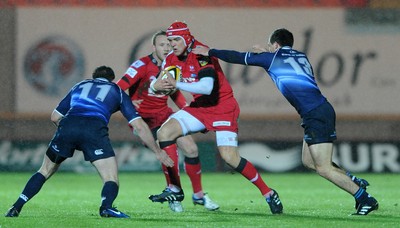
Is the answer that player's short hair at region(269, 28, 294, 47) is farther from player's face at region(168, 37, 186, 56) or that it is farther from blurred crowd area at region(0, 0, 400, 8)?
blurred crowd area at region(0, 0, 400, 8)

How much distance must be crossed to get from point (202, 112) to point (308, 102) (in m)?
1.18

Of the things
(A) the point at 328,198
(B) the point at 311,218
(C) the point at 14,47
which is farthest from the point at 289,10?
(B) the point at 311,218

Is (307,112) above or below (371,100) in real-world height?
above

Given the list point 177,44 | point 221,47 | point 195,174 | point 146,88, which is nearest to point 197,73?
point 177,44

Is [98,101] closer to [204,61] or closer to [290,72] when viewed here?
[204,61]

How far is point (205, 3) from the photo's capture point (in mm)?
19344

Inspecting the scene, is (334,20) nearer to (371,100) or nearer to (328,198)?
(371,100)

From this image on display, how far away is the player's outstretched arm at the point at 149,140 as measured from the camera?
400 inches

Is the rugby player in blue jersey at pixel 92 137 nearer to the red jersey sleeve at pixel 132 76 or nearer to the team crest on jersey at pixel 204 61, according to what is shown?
the team crest on jersey at pixel 204 61

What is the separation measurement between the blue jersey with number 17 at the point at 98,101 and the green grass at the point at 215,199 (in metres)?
0.96

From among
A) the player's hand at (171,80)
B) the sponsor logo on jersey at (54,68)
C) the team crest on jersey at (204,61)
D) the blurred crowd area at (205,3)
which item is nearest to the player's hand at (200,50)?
the team crest on jersey at (204,61)

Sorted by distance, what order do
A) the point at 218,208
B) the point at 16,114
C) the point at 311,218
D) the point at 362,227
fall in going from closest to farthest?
the point at 362,227 → the point at 311,218 → the point at 218,208 → the point at 16,114

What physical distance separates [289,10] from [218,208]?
817 cm

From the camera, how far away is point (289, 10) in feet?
63.1
